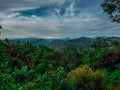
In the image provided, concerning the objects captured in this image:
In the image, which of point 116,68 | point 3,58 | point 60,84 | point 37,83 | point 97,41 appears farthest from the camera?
point 97,41

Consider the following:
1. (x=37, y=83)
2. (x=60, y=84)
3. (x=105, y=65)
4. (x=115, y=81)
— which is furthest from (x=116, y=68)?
(x=37, y=83)

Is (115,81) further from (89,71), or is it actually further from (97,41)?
(97,41)

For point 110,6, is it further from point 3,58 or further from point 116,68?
point 3,58

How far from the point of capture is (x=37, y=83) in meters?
21.0

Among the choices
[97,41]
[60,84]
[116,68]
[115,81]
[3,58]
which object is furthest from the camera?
[97,41]

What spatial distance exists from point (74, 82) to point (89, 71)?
1.54m

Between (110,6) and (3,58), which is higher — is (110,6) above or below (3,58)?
above

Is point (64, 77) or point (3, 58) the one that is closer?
point (64, 77)

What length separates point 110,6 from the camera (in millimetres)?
38000

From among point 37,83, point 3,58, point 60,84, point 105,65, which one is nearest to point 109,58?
point 105,65

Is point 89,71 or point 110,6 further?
point 110,6

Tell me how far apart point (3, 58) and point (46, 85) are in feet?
104

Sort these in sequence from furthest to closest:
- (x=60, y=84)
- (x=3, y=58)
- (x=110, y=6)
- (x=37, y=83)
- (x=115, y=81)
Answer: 1. (x=3, y=58)
2. (x=110, y=6)
3. (x=115, y=81)
4. (x=60, y=84)
5. (x=37, y=83)

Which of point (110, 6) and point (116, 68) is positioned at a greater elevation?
point (110, 6)
